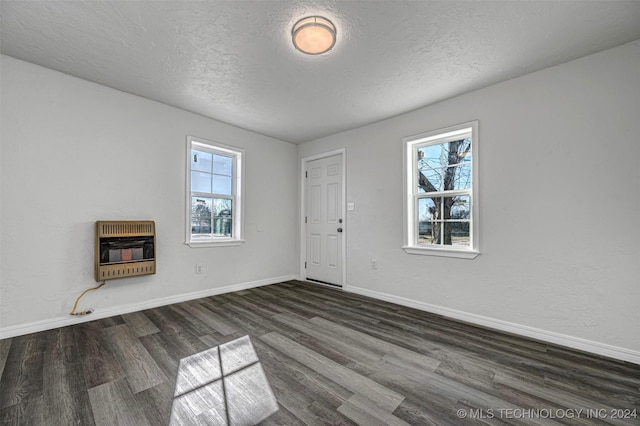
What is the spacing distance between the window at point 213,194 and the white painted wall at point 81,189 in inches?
5.3

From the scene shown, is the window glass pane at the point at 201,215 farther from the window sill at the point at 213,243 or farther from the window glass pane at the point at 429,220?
the window glass pane at the point at 429,220

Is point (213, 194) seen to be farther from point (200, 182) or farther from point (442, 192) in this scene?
point (442, 192)

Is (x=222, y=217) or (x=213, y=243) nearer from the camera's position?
(x=213, y=243)

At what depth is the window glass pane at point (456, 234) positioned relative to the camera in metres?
3.01

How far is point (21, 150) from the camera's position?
2.43 meters

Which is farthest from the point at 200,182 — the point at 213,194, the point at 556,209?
the point at 556,209

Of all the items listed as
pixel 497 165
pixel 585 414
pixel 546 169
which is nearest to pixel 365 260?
pixel 497 165

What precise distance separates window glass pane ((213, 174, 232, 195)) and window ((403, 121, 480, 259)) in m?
2.65

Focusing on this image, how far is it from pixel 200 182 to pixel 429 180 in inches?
125

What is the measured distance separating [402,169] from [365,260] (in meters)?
1.42

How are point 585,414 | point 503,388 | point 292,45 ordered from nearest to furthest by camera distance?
point 585,414
point 503,388
point 292,45

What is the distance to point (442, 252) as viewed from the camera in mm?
3072

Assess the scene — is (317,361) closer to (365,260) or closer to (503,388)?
(503,388)

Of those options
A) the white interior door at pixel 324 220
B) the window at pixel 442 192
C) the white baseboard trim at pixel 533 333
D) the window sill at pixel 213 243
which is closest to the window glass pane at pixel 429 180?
the window at pixel 442 192
